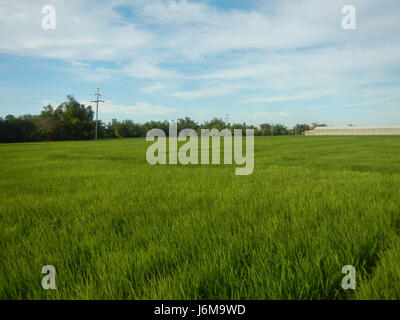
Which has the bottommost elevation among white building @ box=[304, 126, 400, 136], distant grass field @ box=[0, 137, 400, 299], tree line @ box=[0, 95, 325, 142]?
distant grass field @ box=[0, 137, 400, 299]

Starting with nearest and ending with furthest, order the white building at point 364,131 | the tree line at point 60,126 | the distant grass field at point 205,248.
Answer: the distant grass field at point 205,248 < the tree line at point 60,126 < the white building at point 364,131

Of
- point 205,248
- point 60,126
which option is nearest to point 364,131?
point 60,126

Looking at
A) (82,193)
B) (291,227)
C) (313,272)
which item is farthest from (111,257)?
(82,193)

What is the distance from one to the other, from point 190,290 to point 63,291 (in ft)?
2.91

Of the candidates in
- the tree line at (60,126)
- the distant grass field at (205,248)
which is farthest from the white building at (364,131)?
the distant grass field at (205,248)

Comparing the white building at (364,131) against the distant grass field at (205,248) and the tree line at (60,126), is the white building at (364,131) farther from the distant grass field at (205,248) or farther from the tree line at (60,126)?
the distant grass field at (205,248)

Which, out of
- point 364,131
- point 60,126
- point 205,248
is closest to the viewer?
point 205,248

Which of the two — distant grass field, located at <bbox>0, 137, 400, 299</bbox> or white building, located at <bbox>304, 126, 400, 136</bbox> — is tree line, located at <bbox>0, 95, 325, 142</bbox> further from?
white building, located at <bbox>304, 126, 400, 136</bbox>

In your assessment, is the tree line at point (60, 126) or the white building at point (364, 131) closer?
the tree line at point (60, 126)

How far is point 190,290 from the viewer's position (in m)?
1.55

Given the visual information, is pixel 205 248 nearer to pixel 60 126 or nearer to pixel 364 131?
pixel 60 126

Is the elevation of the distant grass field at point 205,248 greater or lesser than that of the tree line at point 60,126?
lesser

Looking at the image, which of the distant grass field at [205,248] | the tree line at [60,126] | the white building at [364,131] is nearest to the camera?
the distant grass field at [205,248]

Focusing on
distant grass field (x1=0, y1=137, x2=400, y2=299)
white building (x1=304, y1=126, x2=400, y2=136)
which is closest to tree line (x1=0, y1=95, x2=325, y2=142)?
distant grass field (x1=0, y1=137, x2=400, y2=299)
